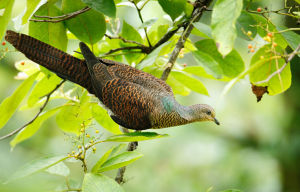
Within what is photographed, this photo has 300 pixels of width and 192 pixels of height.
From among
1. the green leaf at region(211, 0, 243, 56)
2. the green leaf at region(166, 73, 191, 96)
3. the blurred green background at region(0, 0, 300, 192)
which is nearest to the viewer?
the green leaf at region(211, 0, 243, 56)

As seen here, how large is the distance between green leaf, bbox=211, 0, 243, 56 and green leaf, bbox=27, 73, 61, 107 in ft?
3.02

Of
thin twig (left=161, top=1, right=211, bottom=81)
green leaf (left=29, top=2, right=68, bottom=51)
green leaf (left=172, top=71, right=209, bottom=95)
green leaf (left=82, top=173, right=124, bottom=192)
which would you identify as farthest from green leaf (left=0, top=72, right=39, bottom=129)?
green leaf (left=172, top=71, right=209, bottom=95)

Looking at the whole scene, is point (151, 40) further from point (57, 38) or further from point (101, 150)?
point (101, 150)

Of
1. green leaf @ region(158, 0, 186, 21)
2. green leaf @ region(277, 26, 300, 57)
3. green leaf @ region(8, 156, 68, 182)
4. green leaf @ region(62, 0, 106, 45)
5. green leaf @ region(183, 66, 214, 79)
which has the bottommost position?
green leaf @ region(183, 66, 214, 79)

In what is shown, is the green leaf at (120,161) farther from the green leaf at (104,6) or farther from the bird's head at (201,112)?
the bird's head at (201,112)

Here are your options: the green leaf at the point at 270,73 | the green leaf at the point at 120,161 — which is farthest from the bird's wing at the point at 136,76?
the green leaf at the point at 120,161

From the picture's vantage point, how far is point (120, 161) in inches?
46.0

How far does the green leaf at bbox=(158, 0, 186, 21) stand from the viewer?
1.42 meters

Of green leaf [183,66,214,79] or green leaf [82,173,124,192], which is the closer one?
green leaf [82,173,124,192]

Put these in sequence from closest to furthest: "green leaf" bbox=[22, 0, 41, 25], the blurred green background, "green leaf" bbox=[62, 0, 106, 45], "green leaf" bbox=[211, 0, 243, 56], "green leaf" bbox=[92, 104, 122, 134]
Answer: "green leaf" bbox=[211, 0, 243, 56], "green leaf" bbox=[22, 0, 41, 25], "green leaf" bbox=[62, 0, 106, 45], "green leaf" bbox=[92, 104, 122, 134], the blurred green background

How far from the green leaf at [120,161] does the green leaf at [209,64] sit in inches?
15.5

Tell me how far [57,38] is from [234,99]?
325 cm

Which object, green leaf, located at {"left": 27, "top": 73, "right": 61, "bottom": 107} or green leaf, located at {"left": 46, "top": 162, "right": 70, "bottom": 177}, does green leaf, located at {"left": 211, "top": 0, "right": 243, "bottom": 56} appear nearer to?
green leaf, located at {"left": 46, "top": 162, "right": 70, "bottom": 177}

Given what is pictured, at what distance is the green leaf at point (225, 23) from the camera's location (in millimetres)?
886
